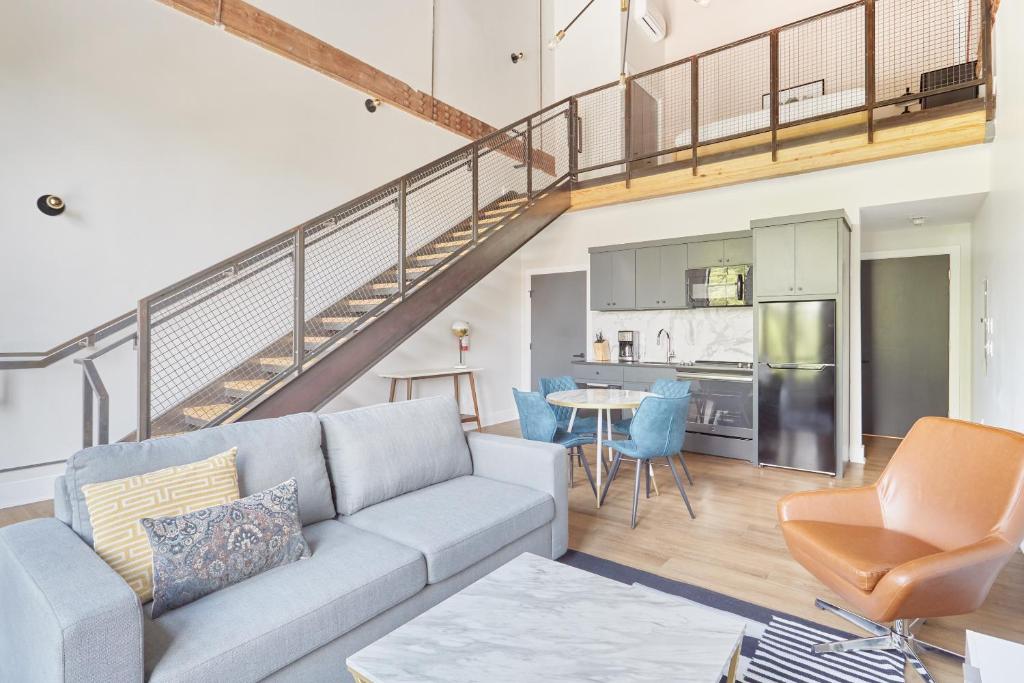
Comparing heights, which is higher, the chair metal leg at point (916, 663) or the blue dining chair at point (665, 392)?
the blue dining chair at point (665, 392)

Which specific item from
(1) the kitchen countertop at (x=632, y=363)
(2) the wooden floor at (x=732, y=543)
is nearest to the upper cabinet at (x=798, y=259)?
(1) the kitchen countertop at (x=632, y=363)

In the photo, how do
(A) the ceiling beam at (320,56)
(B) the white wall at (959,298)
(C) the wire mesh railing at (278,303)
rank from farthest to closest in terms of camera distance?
(B) the white wall at (959,298) → (A) the ceiling beam at (320,56) → (C) the wire mesh railing at (278,303)

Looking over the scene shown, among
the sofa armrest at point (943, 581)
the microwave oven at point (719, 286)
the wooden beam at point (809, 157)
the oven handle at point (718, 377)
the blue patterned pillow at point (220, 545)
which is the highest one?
the wooden beam at point (809, 157)

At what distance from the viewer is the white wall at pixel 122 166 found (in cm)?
354

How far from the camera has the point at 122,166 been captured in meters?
3.95

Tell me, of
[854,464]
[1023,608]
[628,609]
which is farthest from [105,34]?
[854,464]

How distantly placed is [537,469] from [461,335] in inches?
156

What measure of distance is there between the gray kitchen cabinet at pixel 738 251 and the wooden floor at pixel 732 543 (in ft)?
6.87

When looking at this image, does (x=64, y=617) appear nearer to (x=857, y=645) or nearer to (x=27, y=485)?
Result: (x=857, y=645)

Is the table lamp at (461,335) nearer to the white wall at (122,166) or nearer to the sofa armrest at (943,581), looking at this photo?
the white wall at (122,166)

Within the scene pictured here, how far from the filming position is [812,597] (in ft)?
8.09

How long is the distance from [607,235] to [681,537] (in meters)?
4.41

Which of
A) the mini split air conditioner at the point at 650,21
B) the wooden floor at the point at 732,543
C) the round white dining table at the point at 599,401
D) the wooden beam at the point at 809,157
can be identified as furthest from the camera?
the mini split air conditioner at the point at 650,21

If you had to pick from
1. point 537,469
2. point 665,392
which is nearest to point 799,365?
point 665,392
